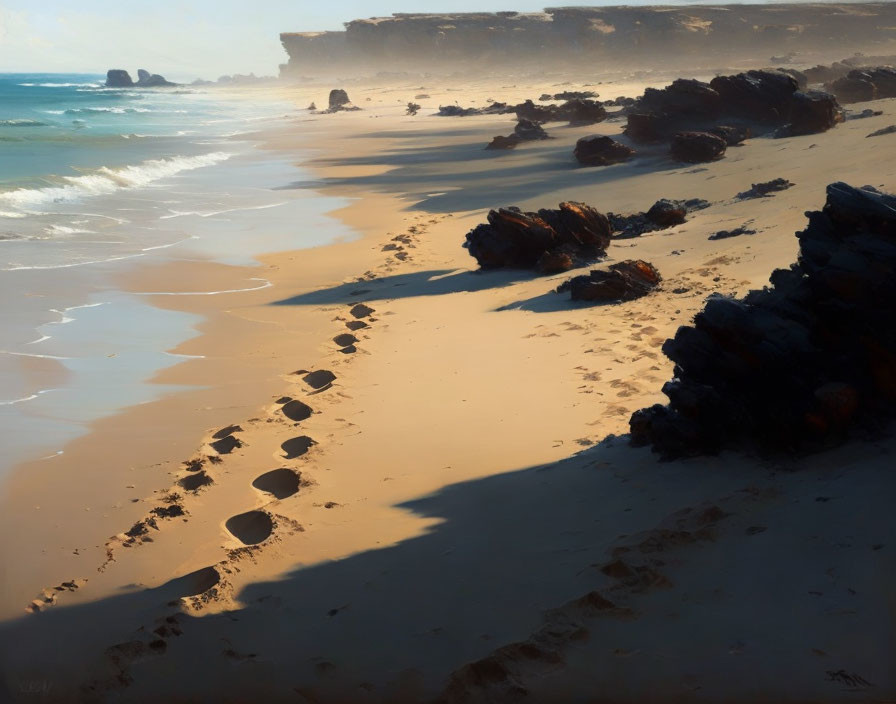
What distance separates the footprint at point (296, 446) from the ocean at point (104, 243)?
1527 millimetres

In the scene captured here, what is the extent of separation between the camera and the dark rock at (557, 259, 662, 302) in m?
9.15

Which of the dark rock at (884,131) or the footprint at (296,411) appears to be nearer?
the footprint at (296,411)

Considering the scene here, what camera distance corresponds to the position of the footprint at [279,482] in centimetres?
538

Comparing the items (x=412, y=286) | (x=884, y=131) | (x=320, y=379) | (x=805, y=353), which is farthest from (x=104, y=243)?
(x=884, y=131)

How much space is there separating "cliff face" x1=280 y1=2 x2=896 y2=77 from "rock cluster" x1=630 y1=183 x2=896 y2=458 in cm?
8351

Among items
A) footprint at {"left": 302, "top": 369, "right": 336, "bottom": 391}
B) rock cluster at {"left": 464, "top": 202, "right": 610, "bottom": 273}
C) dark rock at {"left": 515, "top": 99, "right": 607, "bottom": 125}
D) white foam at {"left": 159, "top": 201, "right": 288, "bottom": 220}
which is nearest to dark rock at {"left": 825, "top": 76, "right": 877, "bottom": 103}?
dark rock at {"left": 515, "top": 99, "right": 607, "bottom": 125}

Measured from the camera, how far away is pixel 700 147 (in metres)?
17.5

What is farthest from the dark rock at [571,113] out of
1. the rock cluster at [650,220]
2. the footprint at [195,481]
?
the footprint at [195,481]

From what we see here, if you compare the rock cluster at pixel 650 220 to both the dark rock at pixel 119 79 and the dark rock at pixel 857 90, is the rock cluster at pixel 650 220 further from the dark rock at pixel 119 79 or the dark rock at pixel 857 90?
the dark rock at pixel 119 79

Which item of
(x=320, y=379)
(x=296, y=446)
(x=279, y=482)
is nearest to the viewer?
(x=279, y=482)

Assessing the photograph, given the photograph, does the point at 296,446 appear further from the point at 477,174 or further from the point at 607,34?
the point at 607,34

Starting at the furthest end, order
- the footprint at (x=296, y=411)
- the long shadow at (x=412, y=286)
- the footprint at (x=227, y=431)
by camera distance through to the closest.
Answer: the long shadow at (x=412, y=286) < the footprint at (x=296, y=411) < the footprint at (x=227, y=431)

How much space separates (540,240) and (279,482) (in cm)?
642

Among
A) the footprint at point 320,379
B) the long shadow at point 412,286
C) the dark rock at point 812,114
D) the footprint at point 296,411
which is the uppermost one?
the dark rock at point 812,114
